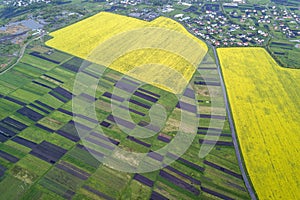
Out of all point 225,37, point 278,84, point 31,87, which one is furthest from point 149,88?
point 225,37

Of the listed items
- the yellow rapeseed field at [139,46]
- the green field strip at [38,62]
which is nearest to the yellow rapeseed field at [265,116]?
the yellow rapeseed field at [139,46]

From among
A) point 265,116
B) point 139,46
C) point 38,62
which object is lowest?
point 265,116

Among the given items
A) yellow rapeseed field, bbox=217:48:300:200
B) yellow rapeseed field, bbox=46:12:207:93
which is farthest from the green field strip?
yellow rapeseed field, bbox=217:48:300:200

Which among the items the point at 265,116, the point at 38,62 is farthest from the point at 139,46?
the point at 265,116

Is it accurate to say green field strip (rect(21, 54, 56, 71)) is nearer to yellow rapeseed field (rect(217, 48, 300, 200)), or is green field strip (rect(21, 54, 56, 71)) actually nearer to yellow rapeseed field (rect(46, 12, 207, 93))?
yellow rapeseed field (rect(46, 12, 207, 93))

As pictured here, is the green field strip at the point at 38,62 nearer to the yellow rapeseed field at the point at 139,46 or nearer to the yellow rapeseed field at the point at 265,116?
the yellow rapeseed field at the point at 139,46

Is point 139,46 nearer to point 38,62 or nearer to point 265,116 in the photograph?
point 38,62

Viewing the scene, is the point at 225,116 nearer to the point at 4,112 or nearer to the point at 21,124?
the point at 21,124
